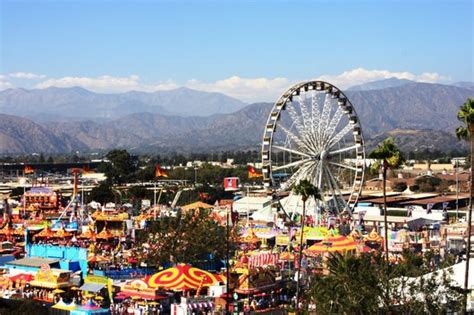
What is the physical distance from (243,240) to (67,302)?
19.3 meters

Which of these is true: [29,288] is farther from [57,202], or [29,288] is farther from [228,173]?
[228,173]

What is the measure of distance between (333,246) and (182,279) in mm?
12008

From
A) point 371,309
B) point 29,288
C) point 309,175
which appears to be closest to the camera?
point 371,309

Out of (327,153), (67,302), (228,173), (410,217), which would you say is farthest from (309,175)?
(228,173)

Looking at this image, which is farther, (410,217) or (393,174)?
(393,174)

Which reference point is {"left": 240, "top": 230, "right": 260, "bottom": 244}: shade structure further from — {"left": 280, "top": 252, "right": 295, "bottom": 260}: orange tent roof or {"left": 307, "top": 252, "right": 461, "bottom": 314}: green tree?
{"left": 307, "top": 252, "right": 461, "bottom": 314}: green tree

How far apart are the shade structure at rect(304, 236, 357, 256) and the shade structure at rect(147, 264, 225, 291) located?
9.59 m

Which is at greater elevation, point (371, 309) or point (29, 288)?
point (371, 309)

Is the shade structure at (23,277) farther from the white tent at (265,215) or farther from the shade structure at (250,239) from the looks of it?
the white tent at (265,215)

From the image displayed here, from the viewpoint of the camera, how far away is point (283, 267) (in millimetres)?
48344

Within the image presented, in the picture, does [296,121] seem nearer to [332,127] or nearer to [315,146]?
[315,146]

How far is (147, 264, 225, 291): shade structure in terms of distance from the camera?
132 ft

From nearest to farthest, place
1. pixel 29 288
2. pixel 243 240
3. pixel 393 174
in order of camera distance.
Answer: pixel 29 288 → pixel 243 240 → pixel 393 174

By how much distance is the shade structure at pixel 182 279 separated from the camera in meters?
40.3
